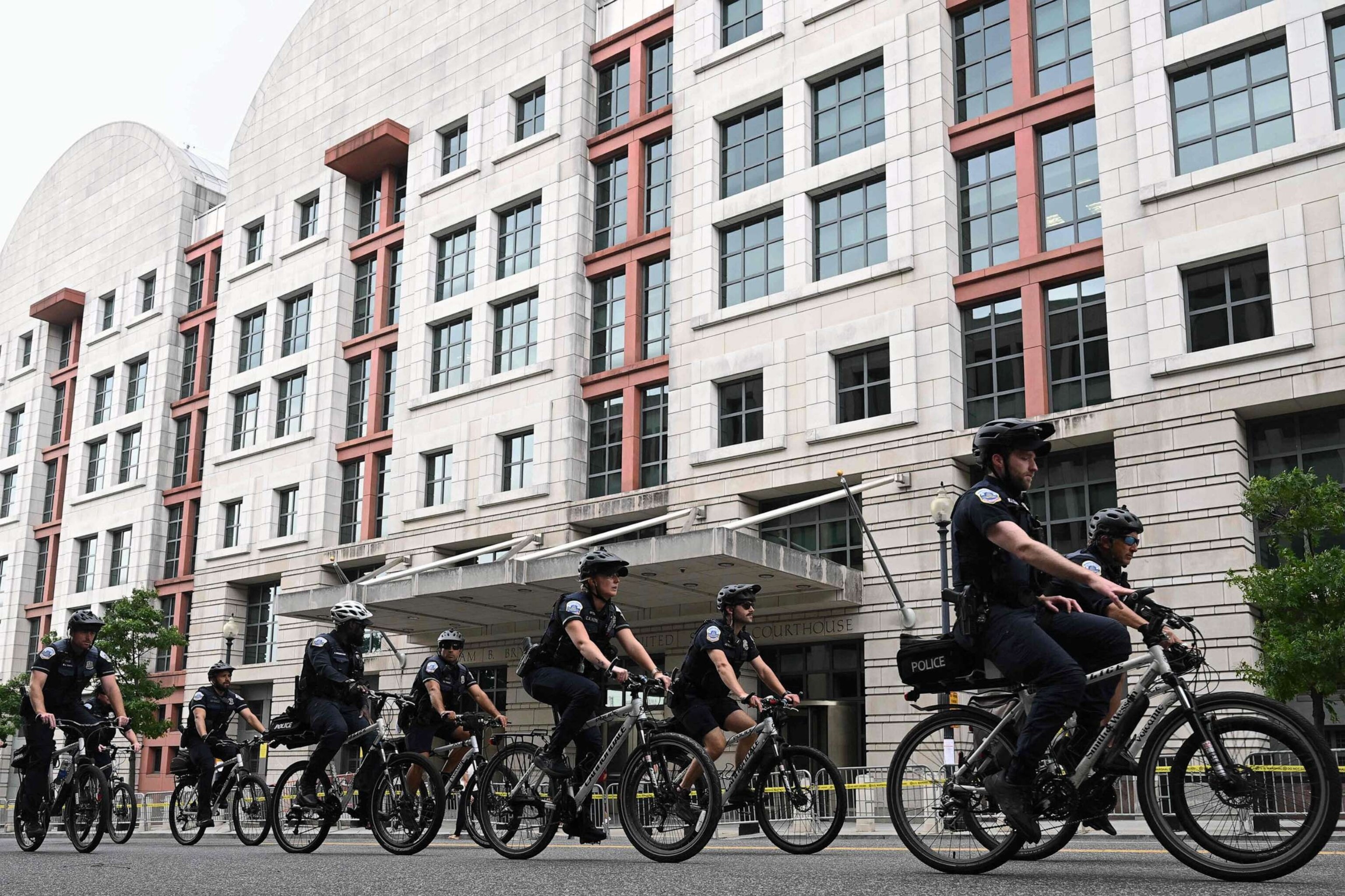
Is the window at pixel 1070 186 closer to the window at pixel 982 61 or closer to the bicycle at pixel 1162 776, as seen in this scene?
the window at pixel 982 61

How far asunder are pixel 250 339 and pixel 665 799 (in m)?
42.4

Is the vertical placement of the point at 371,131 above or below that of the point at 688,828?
above

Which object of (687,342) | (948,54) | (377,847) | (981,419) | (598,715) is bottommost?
(377,847)

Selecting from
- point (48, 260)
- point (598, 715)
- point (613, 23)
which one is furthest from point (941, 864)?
point (48, 260)

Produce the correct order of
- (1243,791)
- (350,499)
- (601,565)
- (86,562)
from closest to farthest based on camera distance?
(1243,791) < (601,565) < (350,499) < (86,562)

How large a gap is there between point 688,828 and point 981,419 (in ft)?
72.1

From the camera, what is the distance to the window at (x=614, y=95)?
3722cm

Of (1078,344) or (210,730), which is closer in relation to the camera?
(210,730)

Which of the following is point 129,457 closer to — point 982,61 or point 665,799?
point 982,61

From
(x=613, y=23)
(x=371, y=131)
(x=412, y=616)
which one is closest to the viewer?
(x=412, y=616)

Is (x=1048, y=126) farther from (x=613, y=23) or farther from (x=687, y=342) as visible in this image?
(x=613, y=23)

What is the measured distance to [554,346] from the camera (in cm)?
3566

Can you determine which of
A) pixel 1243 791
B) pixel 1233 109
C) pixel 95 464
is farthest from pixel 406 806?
pixel 95 464

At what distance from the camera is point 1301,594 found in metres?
20.8
